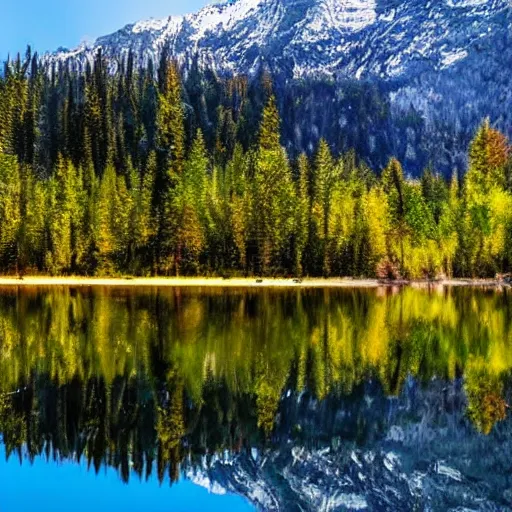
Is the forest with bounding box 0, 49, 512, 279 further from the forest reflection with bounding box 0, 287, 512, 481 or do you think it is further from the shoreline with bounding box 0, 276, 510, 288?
the forest reflection with bounding box 0, 287, 512, 481

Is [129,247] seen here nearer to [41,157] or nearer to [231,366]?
[41,157]

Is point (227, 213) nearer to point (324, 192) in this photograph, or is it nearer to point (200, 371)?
point (324, 192)

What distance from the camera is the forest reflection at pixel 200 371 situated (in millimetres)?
18188

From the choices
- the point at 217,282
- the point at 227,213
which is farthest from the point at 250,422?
the point at 227,213

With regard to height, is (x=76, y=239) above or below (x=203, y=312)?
above

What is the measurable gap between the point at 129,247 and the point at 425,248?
38721 millimetres

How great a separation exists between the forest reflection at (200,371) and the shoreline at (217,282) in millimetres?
34191

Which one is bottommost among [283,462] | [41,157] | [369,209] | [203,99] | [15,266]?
[283,462]

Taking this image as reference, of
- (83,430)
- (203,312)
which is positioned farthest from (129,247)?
(83,430)

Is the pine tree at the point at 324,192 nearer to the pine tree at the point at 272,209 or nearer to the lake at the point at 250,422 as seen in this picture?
the pine tree at the point at 272,209

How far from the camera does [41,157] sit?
4958 inches

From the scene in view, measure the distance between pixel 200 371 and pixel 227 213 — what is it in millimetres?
69534

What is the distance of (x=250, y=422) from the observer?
66.2ft

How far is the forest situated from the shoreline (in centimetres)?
229
